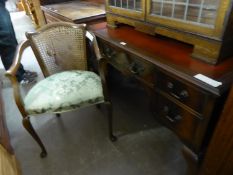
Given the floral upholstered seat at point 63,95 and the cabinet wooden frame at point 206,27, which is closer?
the cabinet wooden frame at point 206,27

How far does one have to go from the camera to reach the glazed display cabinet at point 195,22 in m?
0.68

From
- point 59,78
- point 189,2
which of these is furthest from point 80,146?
point 189,2

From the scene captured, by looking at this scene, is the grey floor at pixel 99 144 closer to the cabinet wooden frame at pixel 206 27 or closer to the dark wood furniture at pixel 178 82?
the dark wood furniture at pixel 178 82

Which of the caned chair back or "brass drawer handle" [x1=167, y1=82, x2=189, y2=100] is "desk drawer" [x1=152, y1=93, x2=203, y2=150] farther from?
the caned chair back

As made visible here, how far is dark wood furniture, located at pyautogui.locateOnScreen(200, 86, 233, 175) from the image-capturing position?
61cm

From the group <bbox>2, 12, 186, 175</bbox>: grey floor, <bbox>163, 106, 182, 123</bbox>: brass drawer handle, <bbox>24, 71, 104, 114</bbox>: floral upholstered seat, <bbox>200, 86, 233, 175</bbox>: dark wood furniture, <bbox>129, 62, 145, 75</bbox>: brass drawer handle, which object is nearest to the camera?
<bbox>200, 86, 233, 175</bbox>: dark wood furniture

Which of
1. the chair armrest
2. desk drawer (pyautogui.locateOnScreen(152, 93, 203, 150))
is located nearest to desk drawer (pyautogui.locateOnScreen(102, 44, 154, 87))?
desk drawer (pyautogui.locateOnScreen(152, 93, 203, 150))

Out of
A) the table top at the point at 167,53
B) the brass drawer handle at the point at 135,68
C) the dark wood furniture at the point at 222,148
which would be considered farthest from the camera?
the brass drawer handle at the point at 135,68

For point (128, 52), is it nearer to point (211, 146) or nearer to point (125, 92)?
point (211, 146)

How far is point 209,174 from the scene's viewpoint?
2.59 ft

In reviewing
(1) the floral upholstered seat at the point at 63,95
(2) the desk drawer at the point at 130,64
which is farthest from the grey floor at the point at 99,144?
(2) the desk drawer at the point at 130,64

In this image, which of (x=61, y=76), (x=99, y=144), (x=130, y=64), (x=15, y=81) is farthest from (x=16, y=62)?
(x=99, y=144)

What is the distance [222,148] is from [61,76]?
40.8 inches

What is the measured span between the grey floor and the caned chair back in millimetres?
474
